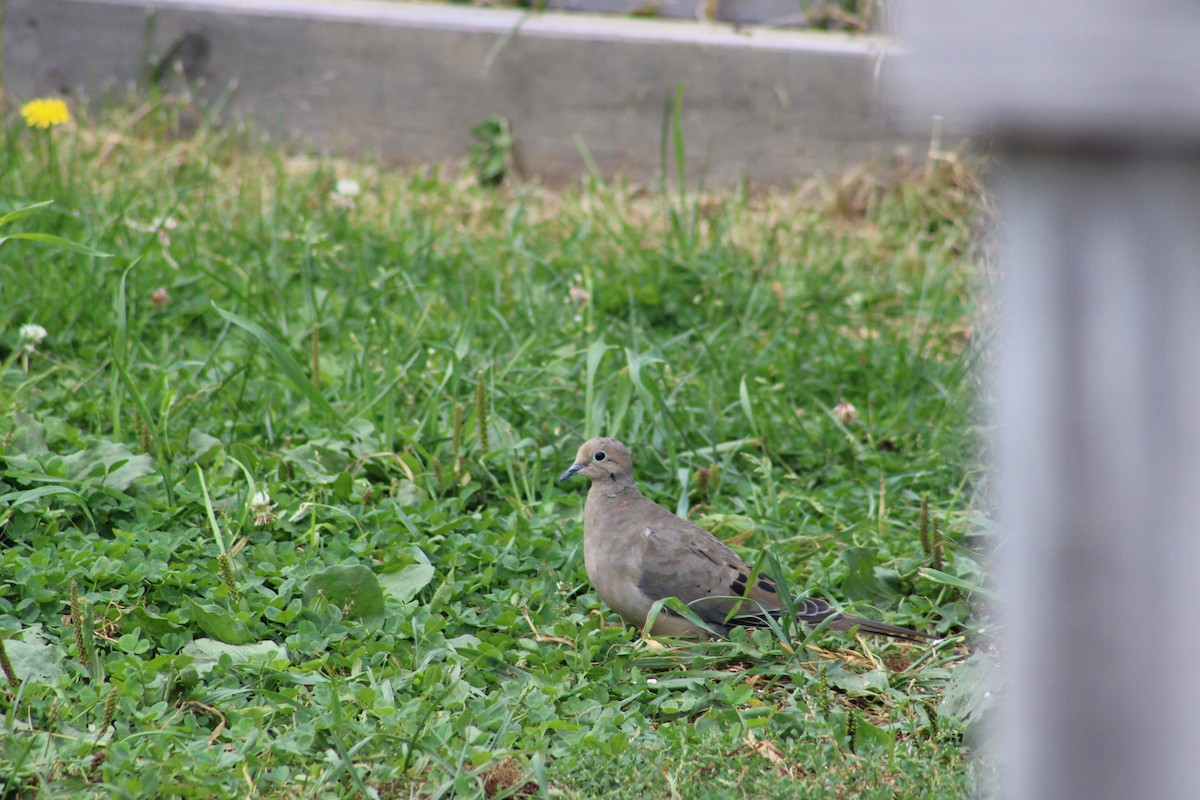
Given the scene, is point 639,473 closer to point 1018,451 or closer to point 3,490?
point 3,490

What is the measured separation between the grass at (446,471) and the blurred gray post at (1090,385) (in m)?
1.20

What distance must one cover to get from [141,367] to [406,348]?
898 millimetres

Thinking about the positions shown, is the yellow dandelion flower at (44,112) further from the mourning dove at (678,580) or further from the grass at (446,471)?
the mourning dove at (678,580)

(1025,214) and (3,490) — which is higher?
(1025,214)

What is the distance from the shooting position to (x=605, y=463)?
134 inches

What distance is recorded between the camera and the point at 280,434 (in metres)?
3.81

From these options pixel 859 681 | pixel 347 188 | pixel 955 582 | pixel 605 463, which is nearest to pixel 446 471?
pixel 605 463

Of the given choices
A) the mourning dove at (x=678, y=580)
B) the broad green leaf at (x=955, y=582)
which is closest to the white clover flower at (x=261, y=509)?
the mourning dove at (x=678, y=580)

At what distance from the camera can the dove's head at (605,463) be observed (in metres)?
3.40

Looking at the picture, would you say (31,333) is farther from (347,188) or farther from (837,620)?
(837,620)

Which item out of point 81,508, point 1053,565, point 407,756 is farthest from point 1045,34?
point 81,508

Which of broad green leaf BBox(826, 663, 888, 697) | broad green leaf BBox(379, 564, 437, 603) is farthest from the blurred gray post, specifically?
broad green leaf BBox(379, 564, 437, 603)

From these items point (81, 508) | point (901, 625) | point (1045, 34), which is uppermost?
A: point (1045, 34)

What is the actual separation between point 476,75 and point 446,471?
3.41 meters
